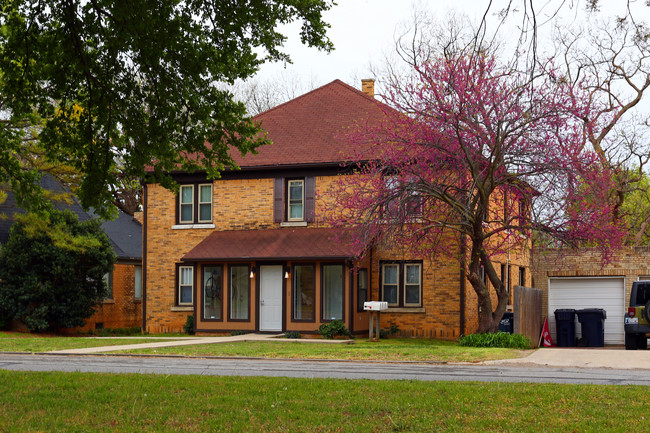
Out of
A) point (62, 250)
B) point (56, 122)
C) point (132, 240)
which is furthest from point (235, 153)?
point (56, 122)

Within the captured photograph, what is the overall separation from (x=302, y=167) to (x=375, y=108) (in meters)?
3.58

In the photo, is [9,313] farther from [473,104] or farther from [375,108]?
[473,104]

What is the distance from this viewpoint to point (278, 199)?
90.1 feet

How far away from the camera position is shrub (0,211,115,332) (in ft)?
94.7

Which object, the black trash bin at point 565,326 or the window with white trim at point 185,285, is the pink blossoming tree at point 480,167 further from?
the window with white trim at point 185,285

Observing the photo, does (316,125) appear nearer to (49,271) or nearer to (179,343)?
(179,343)

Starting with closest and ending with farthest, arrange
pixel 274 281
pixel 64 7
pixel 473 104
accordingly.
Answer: pixel 64 7 < pixel 473 104 < pixel 274 281

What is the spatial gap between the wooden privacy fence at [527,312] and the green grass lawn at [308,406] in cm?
1012

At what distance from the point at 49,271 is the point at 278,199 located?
9.05 metres

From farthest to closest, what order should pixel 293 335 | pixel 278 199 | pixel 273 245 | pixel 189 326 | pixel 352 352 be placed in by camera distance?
pixel 189 326
pixel 278 199
pixel 273 245
pixel 293 335
pixel 352 352

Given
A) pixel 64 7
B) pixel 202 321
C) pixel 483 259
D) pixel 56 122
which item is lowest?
pixel 202 321

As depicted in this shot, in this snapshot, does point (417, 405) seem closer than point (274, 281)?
Yes

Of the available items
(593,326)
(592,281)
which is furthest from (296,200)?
(592,281)

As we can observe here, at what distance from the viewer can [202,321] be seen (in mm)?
27234
